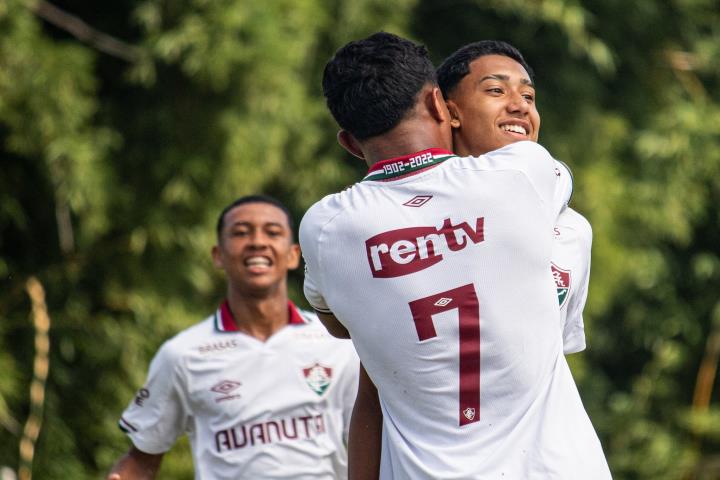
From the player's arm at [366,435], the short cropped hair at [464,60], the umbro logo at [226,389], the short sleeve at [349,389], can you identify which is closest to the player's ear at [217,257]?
the umbro logo at [226,389]

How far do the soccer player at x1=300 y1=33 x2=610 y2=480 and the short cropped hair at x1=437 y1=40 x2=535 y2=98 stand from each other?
0.36m

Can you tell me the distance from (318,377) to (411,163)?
2412 mm

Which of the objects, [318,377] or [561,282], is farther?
[318,377]

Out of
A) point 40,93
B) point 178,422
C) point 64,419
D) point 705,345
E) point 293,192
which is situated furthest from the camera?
point 705,345

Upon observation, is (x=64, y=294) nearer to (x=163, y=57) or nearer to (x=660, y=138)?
(x=163, y=57)

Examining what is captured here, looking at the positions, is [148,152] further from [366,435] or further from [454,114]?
[366,435]

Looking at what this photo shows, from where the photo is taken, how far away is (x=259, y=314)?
5344mm

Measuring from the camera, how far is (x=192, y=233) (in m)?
7.83

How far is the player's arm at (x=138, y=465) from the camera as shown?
501 centimetres

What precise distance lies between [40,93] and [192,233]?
1.27 meters

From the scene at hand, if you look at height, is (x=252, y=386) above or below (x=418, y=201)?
below

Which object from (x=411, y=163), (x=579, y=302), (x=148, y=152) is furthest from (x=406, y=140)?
(x=148, y=152)

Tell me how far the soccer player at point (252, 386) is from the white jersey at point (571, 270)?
2029 mm

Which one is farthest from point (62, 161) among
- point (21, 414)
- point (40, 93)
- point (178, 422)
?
point (178, 422)
